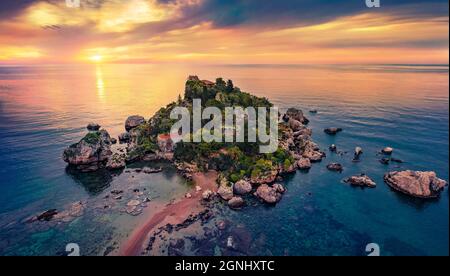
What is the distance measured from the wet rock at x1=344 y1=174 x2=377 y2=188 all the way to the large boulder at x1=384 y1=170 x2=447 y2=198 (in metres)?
4.59

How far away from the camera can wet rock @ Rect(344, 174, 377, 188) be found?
67562mm

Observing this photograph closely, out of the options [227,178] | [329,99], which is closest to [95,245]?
[227,178]

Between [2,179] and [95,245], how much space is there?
4393cm

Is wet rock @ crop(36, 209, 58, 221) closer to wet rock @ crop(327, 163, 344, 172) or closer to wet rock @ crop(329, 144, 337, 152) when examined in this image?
wet rock @ crop(327, 163, 344, 172)

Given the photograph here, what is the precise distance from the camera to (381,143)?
9388cm

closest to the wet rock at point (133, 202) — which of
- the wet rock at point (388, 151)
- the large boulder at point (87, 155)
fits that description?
the large boulder at point (87, 155)

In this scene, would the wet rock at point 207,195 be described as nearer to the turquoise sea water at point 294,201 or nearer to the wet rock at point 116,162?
the turquoise sea water at point 294,201

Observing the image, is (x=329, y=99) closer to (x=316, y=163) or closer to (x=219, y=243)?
(x=316, y=163)

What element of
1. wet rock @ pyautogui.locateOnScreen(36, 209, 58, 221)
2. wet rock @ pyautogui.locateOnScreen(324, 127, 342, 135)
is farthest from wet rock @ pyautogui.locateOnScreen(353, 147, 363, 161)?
wet rock @ pyautogui.locateOnScreen(36, 209, 58, 221)

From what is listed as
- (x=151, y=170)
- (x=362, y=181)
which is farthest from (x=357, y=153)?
(x=151, y=170)

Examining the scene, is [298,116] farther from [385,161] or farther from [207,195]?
[207,195]

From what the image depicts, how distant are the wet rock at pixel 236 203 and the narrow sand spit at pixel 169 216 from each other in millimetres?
6025

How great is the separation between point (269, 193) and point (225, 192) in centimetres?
989

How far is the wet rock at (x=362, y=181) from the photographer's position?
222 feet
